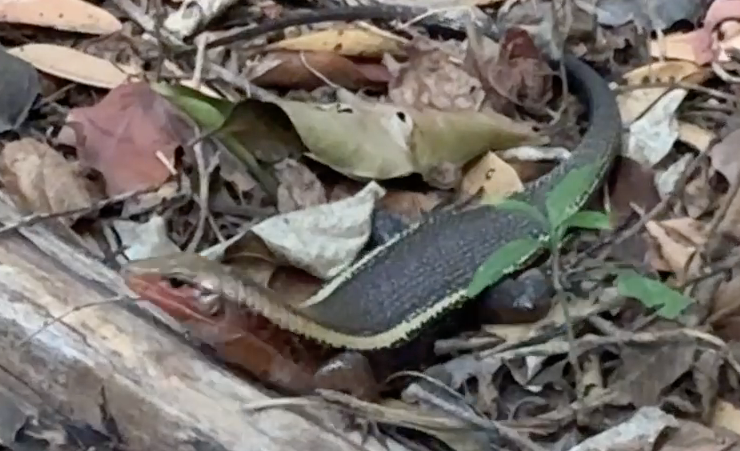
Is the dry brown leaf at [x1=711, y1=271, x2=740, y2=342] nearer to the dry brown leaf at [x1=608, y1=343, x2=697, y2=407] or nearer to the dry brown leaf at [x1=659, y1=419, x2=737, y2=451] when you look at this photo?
the dry brown leaf at [x1=608, y1=343, x2=697, y2=407]

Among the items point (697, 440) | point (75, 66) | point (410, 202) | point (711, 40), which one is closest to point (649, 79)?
point (711, 40)

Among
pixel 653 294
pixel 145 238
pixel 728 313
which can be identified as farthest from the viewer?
pixel 145 238

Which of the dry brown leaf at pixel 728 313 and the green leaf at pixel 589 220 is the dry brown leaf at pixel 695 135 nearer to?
the dry brown leaf at pixel 728 313

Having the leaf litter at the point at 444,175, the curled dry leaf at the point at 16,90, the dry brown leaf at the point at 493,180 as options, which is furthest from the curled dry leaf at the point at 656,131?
the curled dry leaf at the point at 16,90

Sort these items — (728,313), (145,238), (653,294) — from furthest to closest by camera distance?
(145,238) → (728,313) → (653,294)

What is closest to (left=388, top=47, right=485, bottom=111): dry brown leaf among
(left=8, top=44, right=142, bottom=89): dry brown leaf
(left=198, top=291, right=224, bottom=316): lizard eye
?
(left=8, top=44, right=142, bottom=89): dry brown leaf

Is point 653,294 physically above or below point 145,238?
above

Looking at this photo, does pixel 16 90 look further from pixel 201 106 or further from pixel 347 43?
pixel 347 43

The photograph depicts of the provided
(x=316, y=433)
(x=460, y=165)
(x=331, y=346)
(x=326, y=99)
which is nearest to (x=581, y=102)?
(x=460, y=165)
